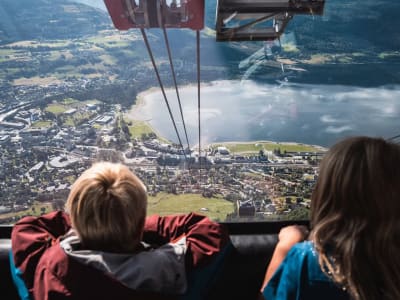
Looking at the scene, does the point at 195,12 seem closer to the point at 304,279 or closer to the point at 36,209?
the point at 304,279

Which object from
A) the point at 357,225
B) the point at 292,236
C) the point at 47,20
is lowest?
the point at 292,236

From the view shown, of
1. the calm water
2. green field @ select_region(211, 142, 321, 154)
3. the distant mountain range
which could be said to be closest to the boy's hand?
the distant mountain range

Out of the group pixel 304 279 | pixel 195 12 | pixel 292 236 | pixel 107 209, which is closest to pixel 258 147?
pixel 195 12

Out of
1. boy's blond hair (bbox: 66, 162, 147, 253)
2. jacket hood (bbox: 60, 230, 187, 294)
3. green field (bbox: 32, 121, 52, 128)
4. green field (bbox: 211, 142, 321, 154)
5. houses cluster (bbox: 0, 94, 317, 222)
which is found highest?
boy's blond hair (bbox: 66, 162, 147, 253)

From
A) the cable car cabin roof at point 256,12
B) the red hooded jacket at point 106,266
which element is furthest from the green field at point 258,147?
the red hooded jacket at point 106,266

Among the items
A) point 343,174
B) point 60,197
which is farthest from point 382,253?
point 60,197

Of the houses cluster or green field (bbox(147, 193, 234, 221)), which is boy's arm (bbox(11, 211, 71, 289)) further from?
green field (bbox(147, 193, 234, 221))
